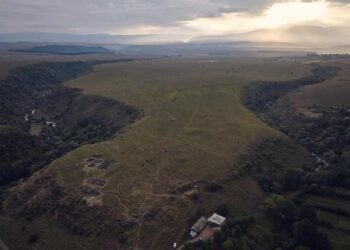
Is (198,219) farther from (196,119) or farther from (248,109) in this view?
(248,109)

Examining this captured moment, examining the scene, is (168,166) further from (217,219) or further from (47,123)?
(47,123)

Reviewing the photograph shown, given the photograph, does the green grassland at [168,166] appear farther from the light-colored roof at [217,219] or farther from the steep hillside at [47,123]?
the steep hillside at [47,123]

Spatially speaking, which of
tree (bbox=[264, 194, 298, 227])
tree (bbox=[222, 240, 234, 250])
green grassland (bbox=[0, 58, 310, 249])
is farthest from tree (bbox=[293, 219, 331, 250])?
tree (bbox=[222, 240, 234, 250])

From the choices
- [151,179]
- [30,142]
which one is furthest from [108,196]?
[30,142]

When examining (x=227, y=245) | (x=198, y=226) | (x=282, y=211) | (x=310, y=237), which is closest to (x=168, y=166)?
(x=198, y=226)

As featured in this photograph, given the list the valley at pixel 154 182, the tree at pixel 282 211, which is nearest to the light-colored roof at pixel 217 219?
the valley at pixel 154 182

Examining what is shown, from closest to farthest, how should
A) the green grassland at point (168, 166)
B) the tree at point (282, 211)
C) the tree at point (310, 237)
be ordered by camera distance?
the tree at point (310, 237) → the green grassland at point (168, 166) → the tree at point (282, 211)

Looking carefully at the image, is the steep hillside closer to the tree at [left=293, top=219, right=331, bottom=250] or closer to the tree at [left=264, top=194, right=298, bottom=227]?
the tree at [left=264, top=194, right=298, bottom=227]
